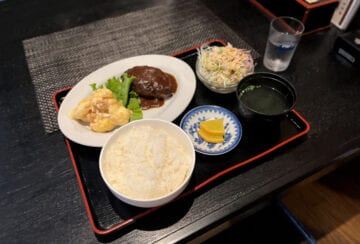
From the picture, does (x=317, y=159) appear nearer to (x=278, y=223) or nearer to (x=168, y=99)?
(x=278, y=223)

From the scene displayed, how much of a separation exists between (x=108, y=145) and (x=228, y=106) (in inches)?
23.4

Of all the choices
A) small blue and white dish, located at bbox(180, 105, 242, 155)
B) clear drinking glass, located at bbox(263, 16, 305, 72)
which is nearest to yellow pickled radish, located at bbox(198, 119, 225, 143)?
small blue and white dish, located at bbox(180, 105, 242, 155)

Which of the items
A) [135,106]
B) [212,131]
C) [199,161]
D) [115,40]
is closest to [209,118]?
[212,131]

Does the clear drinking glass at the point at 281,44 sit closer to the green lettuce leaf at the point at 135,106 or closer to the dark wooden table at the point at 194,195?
the dark wooden table at the point at 194,195

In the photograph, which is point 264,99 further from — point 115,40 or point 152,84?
point 115,40

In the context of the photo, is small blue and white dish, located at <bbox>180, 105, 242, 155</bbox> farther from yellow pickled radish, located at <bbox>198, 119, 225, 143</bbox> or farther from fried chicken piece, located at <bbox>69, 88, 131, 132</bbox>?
fried chicken piece, located at <bbox>69, 88, 131, 132</bbox>

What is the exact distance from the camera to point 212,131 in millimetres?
1170

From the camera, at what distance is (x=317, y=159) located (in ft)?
3.86

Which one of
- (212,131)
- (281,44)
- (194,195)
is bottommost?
(194,195)

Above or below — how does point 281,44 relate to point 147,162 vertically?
above

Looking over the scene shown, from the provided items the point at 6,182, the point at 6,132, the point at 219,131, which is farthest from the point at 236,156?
the point at 6,132

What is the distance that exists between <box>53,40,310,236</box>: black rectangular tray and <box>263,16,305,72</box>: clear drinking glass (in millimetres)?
370

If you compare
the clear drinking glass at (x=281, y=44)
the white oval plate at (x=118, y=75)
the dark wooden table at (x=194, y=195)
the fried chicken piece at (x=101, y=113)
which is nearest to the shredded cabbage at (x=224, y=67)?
the white oval plate at (x=118, y=75)

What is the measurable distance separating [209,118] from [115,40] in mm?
851
